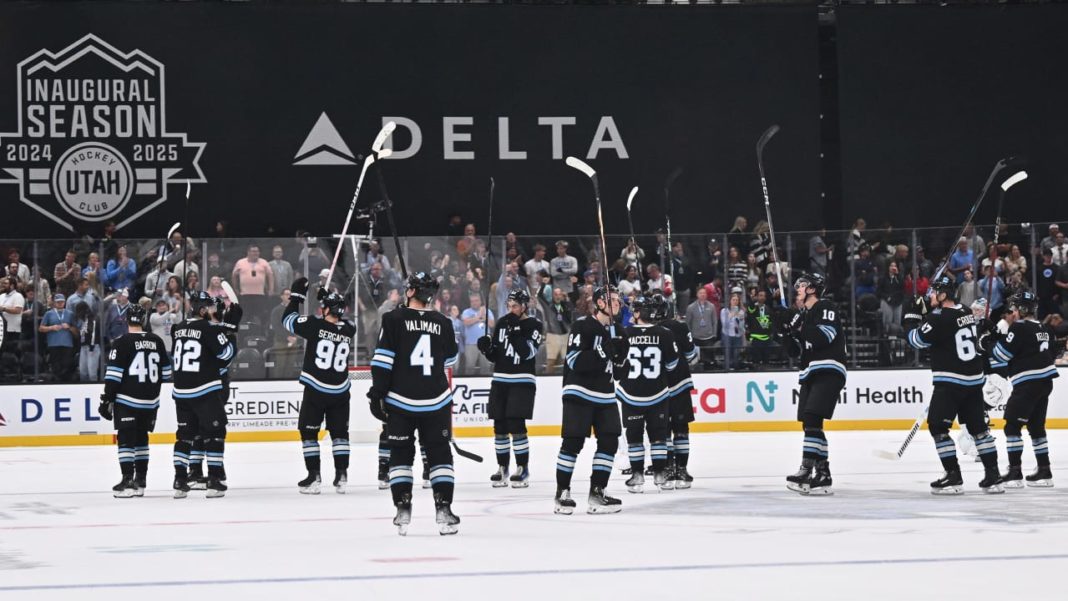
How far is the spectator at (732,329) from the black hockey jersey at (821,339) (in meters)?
7.77

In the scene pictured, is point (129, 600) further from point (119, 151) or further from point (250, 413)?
point (119, 151)

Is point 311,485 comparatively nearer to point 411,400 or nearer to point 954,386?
point 411,400

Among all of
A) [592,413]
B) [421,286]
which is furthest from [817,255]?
[421,286]

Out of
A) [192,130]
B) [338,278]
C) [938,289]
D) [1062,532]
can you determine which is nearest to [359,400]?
[338,278]

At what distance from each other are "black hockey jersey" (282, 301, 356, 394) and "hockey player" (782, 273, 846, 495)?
A: 3399mm

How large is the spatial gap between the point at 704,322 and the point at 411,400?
35.5 ft

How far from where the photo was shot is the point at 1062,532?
8875 millimetres

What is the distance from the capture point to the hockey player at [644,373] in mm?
11492

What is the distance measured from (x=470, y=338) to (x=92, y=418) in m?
4.54

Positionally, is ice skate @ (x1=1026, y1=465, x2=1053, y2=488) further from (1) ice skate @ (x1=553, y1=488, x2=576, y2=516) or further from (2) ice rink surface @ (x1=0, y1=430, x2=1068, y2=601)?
(1) ice skate @ (x1=553, y1=488, x2=576, y2=516)

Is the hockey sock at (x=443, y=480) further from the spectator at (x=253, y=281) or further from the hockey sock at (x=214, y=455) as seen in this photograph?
the spectator at (x=253, y=281)

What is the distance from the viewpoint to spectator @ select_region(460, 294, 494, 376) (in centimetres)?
1881

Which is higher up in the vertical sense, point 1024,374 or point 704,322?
point 704,322

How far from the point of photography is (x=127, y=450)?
12.0 m
